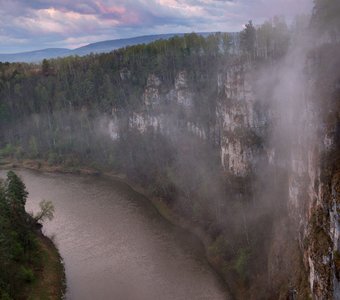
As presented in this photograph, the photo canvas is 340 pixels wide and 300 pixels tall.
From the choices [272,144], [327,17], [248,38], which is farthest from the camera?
[248,38]

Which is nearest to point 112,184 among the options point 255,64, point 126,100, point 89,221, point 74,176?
point 74,176

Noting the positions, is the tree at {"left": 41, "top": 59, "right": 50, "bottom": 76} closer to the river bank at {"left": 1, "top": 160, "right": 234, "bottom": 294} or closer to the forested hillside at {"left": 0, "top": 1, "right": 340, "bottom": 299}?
the forested hillside at {"left": 0, "top": 1, "right": 340, "bottom": 299}

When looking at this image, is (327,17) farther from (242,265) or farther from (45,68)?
(45,68)

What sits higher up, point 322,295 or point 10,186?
point 10,186

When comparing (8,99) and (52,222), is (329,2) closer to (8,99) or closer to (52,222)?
(52,222)

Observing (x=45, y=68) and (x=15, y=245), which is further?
(x=45, y=68)

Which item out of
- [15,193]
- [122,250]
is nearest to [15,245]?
[15,193]

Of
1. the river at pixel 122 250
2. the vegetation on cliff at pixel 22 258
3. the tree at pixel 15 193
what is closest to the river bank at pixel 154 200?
the river at pixel 122 250
